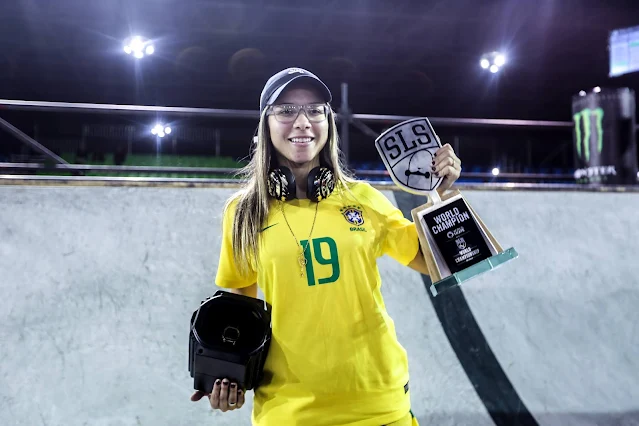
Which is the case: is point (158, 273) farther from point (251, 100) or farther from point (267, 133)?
point (251, 100)

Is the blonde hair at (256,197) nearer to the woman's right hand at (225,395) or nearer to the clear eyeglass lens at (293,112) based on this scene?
the clear eyeglass lens at (293,112)

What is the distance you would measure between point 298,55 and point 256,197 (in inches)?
436

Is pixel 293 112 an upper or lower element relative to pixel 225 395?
upper

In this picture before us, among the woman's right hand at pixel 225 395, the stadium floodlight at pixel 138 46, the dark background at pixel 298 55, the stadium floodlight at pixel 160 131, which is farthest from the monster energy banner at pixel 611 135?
the stadium floodlight at pixel 160 131

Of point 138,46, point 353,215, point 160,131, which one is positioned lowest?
point 353,215

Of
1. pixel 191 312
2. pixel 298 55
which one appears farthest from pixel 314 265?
pixel 298 55

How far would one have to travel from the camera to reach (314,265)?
3.85ft

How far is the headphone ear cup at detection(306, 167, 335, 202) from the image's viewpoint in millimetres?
1272

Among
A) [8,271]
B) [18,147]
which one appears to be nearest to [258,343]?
[8,271]

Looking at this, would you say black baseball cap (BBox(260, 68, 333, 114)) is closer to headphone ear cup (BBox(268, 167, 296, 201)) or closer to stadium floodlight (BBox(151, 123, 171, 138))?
headphone ear cup (BBox(268, 167, 296, 201))

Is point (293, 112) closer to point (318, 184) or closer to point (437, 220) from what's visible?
point (318, 184)

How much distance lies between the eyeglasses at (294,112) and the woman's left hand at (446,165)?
1.08ft

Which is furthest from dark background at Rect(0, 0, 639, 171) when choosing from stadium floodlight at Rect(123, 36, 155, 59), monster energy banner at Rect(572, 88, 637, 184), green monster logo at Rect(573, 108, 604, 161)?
monster energy banner at Rect(572, 88, 637, 184)

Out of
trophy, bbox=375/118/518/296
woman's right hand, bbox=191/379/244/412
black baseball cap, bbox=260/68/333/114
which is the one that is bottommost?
woman's right hand, bbox=191/379/244/412
